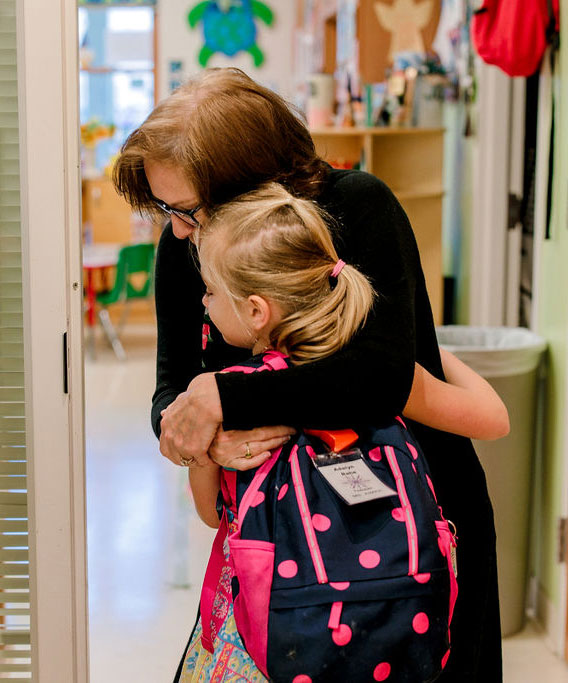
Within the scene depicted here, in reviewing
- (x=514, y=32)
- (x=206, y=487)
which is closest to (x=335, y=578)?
(x=206, y=487)

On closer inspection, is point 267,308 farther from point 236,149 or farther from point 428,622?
point 428,622

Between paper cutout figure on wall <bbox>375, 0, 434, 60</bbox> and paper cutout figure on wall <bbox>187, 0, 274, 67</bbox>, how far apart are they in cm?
481

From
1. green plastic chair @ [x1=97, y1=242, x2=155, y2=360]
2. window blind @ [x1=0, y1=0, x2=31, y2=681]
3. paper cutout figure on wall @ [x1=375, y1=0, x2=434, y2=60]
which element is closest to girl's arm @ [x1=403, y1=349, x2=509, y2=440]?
window blind @ [x1=0, y1=0, x2=31, y2=681]

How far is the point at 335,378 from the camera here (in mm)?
1218

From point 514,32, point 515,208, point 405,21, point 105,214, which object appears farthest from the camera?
point 105,214

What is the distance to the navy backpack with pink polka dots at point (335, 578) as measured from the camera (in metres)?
1.15

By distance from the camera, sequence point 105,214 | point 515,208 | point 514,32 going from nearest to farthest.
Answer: point 514,32
point 515,208
point 105,214

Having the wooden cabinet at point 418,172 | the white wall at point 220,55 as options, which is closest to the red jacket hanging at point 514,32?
the wooden cabinet at point 418,172

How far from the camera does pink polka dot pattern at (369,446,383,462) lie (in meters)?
1.24

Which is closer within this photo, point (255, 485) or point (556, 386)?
point (255, 485)

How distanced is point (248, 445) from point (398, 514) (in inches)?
8.3

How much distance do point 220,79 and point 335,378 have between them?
1.50 feet

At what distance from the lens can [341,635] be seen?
44.9 inches

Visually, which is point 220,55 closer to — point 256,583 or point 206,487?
point 206,487
